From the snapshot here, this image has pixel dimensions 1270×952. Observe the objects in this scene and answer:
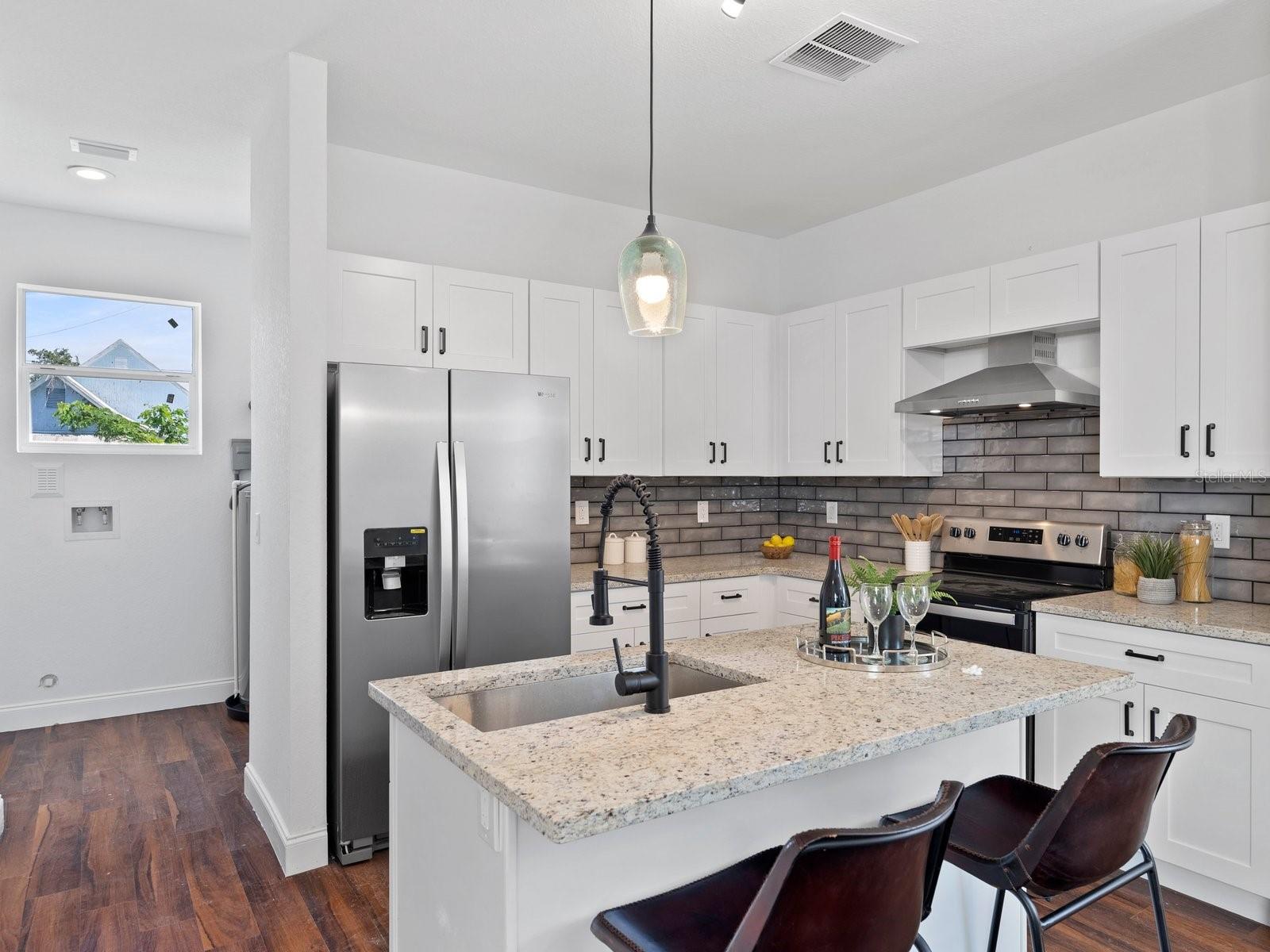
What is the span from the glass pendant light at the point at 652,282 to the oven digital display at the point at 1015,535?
224 centimetres

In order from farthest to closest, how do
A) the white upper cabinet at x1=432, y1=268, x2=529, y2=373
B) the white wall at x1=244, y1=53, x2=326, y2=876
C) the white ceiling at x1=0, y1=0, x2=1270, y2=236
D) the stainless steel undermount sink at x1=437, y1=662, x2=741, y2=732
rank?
the white upper cabinet at x1=432, y1=268, x2=529, y2=373 < the white wall at x1=244, y1=53, x2=326, y2=876 < the white ceiling at x1=0, y1=0, x2=1270, y2=236 < the stainless steel undermount sink at x1=437, y1=662, x2=741, y2=732

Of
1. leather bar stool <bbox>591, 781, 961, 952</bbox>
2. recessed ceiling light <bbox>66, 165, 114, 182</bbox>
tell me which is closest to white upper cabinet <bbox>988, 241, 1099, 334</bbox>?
leather bar stool <bbox>591, 781, 961, 952</bbox>

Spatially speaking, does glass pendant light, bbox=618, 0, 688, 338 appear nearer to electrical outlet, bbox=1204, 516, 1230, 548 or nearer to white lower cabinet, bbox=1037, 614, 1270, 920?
white lower cabinet, bbox=1037, 614, 1270, 920

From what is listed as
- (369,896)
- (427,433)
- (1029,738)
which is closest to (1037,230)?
(1029,738)

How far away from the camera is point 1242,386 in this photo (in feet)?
8.90

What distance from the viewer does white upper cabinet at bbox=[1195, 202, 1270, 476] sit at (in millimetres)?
2666

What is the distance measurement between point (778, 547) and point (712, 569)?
22.0 inches

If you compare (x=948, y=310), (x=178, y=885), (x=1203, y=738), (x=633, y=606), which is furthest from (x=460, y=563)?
(x=1203, y=738)

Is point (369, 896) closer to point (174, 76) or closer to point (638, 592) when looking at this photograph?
point (638, 592)

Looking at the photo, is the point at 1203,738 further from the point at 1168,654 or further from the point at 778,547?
the point at 778,547

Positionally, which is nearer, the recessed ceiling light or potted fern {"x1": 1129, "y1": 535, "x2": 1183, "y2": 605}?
potted fern {"x1": 1129, "y1": 535, "x2": 1183, "y2": 605}

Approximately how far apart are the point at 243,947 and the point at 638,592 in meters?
1.95

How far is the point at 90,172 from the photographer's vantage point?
390 centimetres

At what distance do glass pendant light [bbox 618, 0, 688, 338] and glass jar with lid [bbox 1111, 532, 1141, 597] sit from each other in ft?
7.03
